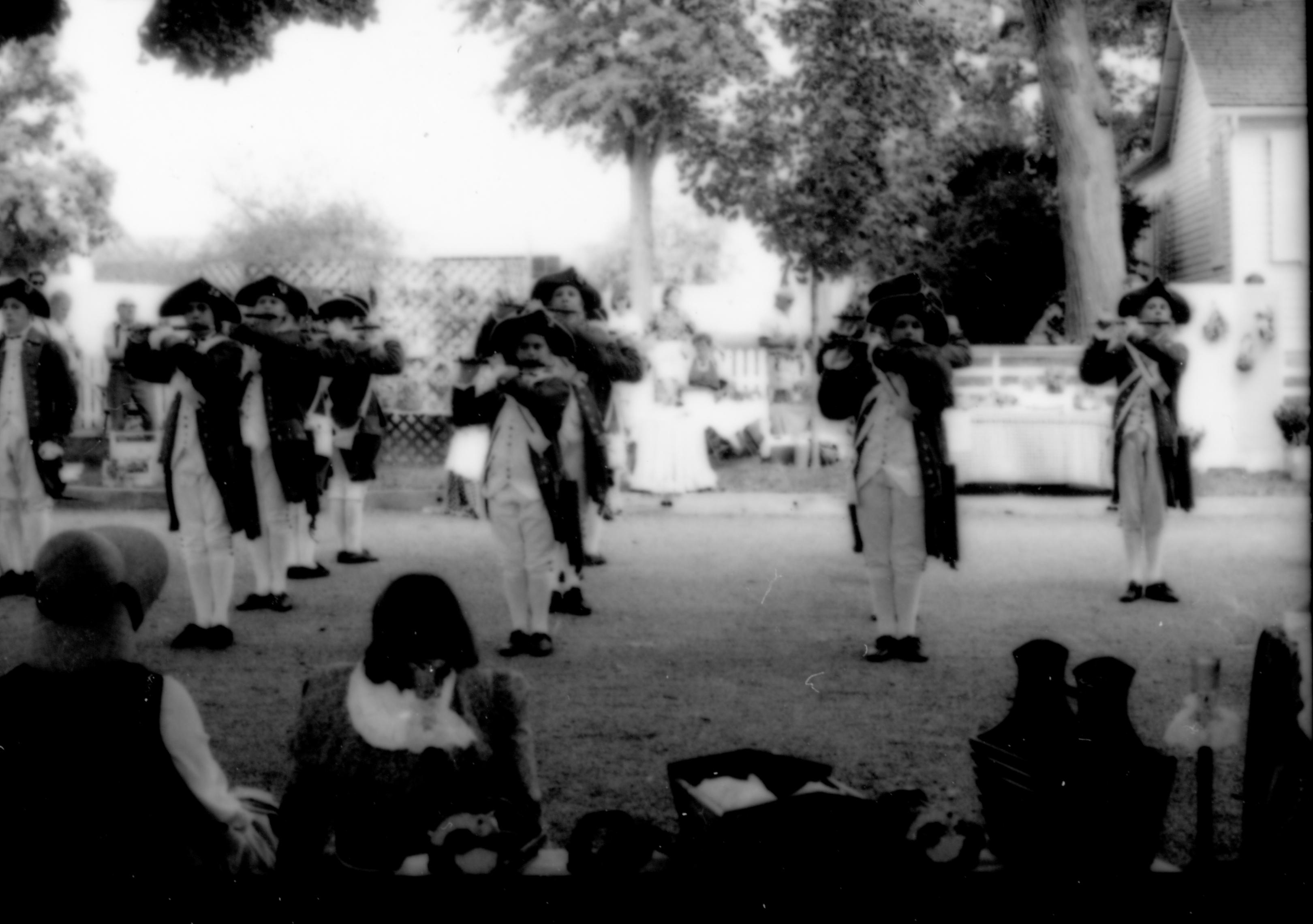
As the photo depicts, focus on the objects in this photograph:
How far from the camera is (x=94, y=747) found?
2.35 m

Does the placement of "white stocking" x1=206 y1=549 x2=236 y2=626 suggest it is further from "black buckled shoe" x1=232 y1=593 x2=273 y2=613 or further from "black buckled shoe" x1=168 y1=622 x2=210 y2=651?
"black buckled shoe" x1=232 y1=593 x2=273 y2=613

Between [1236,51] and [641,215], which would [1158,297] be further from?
[1236,51]

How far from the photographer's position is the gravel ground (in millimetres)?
4684

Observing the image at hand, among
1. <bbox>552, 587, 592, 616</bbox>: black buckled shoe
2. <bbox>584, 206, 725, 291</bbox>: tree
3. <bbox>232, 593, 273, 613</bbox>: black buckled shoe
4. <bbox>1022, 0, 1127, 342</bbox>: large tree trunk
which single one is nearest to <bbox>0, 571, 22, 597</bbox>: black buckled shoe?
<bbox>232, 593, 273, 613</bbox>: black buckled shoe

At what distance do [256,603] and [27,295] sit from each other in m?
2.01

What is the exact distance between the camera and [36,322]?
7980 mm

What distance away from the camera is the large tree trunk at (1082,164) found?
14.4 meters

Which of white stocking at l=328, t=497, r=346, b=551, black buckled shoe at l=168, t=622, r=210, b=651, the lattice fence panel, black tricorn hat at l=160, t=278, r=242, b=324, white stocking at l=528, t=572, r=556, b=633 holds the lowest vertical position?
black buckled shoe at l=168, t=622, r=210, b=651

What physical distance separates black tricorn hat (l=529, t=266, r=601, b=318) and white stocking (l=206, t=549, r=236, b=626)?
1.96 m

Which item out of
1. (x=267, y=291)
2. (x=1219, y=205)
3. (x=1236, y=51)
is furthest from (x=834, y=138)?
(x=1236, y=51)

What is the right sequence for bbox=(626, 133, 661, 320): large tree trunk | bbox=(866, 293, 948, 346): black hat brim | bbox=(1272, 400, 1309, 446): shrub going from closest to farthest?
bbox=(866, 293, 948, 346): black hat brim → bbox=(626, 133, 661, 320): large tree trunk → bbox=(1272, 400, 1309, 446): shrub

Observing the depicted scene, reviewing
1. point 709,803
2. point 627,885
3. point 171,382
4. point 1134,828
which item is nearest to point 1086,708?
point 1134,828

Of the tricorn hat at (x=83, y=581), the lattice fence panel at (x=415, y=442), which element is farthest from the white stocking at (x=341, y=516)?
the tricorn hat at (x=83, y=581)

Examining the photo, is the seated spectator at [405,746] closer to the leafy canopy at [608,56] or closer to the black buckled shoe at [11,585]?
the leafy canopy at [608,56]
